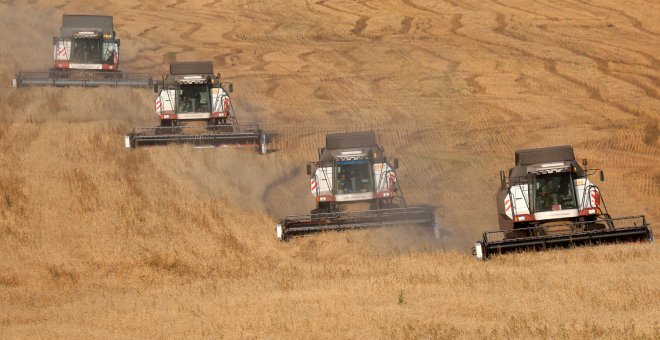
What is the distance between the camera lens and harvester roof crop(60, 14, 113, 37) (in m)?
43.7

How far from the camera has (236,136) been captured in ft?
108

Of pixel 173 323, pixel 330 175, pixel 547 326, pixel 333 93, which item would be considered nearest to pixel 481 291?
pixel 547 326

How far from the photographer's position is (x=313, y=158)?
3341 cm

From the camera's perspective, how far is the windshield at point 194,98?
34.7m

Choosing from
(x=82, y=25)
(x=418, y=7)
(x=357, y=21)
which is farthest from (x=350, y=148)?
(x=418, y=7)

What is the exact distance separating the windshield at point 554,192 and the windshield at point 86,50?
82.5 feet

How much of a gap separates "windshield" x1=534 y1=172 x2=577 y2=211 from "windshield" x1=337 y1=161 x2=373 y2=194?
4394 mm

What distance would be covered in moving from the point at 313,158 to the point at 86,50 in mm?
13844

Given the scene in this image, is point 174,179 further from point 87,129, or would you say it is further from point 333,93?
point 333,93

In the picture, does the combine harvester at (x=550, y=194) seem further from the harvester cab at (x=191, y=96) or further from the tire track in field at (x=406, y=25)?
the tire track in field at (x=406, y=25)

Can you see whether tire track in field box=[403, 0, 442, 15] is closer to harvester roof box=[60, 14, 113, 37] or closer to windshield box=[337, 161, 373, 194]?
harvester roof box=[60, 14, 113, 37]

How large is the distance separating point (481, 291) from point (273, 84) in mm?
29362

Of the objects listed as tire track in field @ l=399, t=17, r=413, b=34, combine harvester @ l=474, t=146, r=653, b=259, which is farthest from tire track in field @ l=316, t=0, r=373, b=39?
combine harvester @ l=474, t=146, r=653, b=259

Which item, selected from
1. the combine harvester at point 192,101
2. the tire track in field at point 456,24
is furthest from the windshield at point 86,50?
the tire track in field at point 456,24
